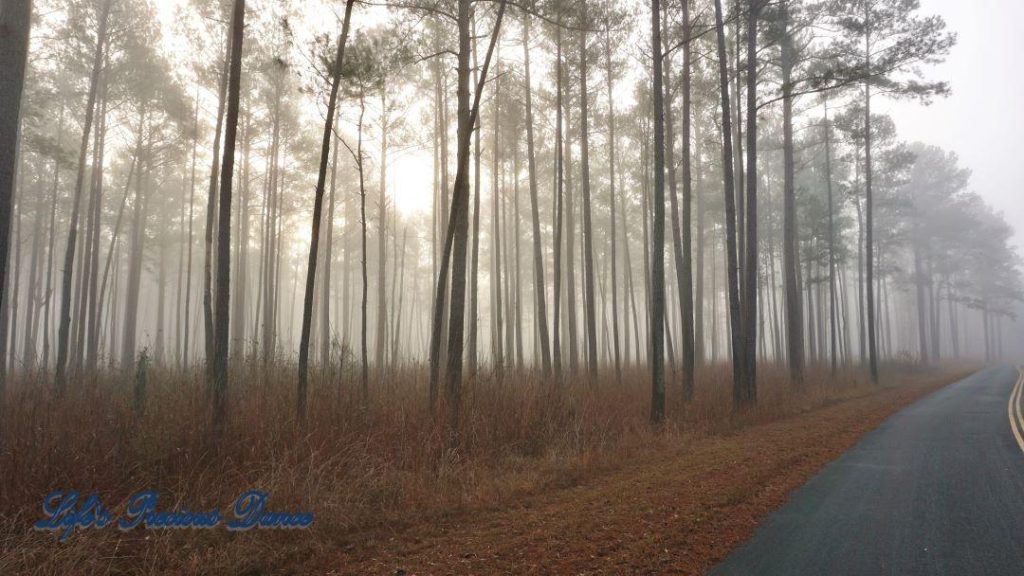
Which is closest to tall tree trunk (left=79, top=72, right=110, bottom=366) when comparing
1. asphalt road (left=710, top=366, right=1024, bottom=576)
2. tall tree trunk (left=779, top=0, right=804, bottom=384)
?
asphalt road (left=710, top=366, right=1024, bottom=576)

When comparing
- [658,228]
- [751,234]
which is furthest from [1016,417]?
[658,228]

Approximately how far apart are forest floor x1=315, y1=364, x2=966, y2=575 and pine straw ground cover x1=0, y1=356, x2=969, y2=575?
0.07 feet

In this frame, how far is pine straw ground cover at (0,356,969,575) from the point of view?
142 inches

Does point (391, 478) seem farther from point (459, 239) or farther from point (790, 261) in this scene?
point (790, 261)

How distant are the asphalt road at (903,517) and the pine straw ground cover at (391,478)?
306 mm

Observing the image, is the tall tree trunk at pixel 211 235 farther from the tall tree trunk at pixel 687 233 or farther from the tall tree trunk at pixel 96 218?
the tall tree trunk at pixel 687 233

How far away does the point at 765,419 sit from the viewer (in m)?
10.4

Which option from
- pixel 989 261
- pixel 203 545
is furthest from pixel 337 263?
pixel 989 261

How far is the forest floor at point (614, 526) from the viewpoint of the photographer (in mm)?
3568

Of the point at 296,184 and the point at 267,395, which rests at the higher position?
the point at 296,184

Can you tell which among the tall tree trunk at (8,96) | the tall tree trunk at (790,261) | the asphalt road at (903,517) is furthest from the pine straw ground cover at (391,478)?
the tall tree trunk at (790,261)

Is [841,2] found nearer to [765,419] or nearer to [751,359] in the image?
[751,359]

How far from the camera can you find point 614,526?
421cm

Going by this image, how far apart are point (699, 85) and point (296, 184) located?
1633cm
